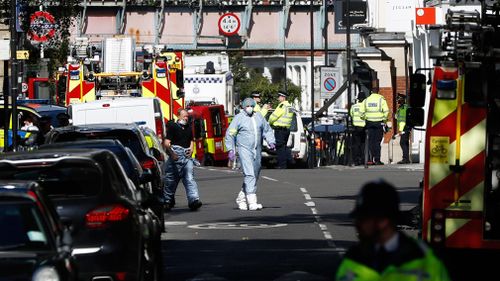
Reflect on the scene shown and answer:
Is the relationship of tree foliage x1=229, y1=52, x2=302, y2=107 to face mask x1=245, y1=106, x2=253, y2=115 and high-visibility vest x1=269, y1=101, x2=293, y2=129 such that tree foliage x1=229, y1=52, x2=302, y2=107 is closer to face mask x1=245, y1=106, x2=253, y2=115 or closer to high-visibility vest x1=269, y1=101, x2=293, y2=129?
high-visibility vest x1=269, y1=101, x2=293, y2=129

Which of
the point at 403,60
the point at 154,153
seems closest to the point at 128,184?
the point at 154,153

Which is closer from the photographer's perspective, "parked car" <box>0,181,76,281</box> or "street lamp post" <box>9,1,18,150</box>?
"parked car" <box>0,181,76,281</box>

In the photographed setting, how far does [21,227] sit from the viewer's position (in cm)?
1073

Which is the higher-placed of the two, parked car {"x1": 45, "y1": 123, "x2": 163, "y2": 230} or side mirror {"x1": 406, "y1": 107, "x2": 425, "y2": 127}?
side mirror {"x1": 406, "y1": 107, "x2": 425, "y2": 127}

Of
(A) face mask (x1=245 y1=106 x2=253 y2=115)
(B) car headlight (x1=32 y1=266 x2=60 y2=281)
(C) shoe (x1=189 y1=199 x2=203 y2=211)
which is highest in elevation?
(B) car headlight (x1=32 y1=266 x2=60 y2=281)

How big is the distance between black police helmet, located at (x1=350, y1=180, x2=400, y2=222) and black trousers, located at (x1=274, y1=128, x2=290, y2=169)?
31640mm

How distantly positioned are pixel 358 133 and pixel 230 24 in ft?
103

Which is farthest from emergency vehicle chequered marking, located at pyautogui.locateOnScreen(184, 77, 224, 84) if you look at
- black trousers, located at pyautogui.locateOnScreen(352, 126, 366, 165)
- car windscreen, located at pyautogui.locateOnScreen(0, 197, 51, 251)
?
car windscreen, located at pyautogui.locateOnScreen(0, 197, 51, 251)

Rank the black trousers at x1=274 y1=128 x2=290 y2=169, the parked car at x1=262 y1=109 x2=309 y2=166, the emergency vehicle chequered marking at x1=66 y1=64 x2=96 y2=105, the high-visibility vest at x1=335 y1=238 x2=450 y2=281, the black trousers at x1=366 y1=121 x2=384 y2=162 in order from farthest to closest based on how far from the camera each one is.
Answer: the parked car at x1=262 y1=109 x2=309 y2=166, the black trousers at x1=274 y1=128 x2=290 y2=169, the black trousers at x1=366 y1=121 x2=384 y2=162, the emergency vehicle chequered marking at x1=66 y1=64 x2=96 y2=105, the high-visibility vest at x1=335 y1=238 x2=450 y2=281

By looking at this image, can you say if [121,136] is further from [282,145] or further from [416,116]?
[282,145]

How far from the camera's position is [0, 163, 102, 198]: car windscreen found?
12.7 m

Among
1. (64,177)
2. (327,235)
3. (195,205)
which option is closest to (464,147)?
(64,177)

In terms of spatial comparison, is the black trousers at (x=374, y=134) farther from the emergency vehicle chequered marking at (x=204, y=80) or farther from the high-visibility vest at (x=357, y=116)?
the emergency vehicle chequered marking at (x=204, y=80)

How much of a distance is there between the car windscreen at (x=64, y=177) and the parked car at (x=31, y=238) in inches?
66.3
